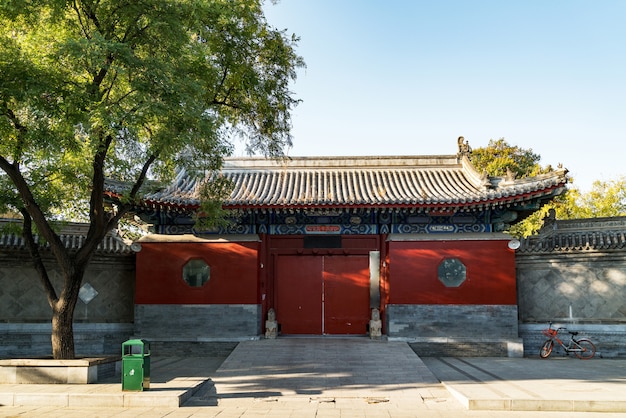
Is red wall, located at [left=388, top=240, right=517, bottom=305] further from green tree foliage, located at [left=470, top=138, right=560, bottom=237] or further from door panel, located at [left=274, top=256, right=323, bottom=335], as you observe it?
green tree foliage, located at [left=470, top=138, right=560, bottom=237]

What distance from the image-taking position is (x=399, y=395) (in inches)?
354

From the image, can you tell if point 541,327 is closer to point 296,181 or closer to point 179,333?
point 296,181

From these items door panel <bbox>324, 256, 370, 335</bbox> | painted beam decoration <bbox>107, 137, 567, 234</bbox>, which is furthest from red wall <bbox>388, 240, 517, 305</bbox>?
door panel <bbox>324, 256, 370, 335</bbox>

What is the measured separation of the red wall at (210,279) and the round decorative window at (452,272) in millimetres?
4686

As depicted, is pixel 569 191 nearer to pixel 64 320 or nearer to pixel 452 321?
pixel 452 321

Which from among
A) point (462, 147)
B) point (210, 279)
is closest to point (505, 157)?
point (462, 147)

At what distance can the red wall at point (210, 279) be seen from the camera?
14250mm

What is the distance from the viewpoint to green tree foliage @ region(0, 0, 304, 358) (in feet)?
27.1

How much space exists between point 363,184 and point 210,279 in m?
4.93

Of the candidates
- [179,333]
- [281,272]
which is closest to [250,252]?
[281,272]

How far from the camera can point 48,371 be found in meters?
9.31

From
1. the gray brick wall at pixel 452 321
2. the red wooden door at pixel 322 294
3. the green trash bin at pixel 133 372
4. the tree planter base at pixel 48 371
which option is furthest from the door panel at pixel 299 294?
the green trash bin at pixel 133 372

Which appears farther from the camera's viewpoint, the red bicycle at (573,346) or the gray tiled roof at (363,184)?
the red bicycle at (573,346)

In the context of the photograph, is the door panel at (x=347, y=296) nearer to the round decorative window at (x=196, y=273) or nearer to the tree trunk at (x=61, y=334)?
the round decorative window at (x=196, y=273)
